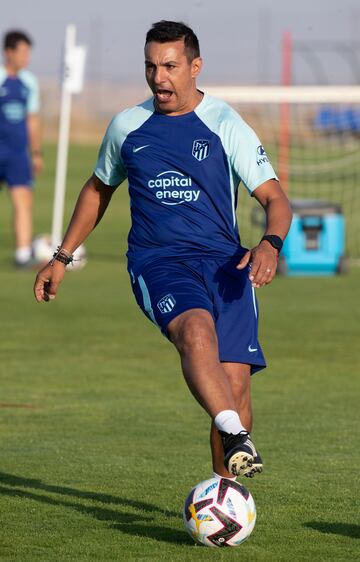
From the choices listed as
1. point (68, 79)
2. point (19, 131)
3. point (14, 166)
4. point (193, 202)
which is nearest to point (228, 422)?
point (193, 202)

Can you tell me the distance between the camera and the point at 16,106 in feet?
59.6

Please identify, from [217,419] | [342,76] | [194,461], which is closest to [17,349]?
[194,461]

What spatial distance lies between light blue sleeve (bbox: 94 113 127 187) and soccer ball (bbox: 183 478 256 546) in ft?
5.11

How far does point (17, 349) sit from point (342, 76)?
29589 mm

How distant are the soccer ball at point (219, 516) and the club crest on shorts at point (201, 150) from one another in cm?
144

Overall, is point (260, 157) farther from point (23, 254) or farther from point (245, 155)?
point (23, 254)

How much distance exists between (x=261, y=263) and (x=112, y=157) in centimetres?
110

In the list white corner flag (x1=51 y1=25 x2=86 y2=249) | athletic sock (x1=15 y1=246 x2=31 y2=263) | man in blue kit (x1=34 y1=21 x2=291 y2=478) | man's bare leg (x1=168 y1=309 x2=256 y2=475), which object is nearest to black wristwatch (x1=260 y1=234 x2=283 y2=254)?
man in blue kit (x1=34 y1=21 x2=291 y2=478)

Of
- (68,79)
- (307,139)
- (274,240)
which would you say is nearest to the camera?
(274,240)

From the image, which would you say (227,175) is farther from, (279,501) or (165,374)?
(165,374)

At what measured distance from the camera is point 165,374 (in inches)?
426

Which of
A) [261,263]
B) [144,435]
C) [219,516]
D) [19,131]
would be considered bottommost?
[144,435]

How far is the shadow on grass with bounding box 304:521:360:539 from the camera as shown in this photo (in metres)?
5.89

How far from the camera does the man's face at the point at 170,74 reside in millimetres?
5984
